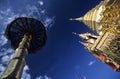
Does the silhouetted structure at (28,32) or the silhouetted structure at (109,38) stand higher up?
the silhouetted structure at (28,32)

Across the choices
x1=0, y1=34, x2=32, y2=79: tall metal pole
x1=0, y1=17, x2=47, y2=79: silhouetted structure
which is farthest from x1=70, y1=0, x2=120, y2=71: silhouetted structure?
x1=0, y1=34, x2=32, y2=79: tall metal pole

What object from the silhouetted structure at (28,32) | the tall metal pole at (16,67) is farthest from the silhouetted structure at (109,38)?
the tall metal pole at (16,67)

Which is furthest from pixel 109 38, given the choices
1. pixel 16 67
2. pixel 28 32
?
pixel 16 67

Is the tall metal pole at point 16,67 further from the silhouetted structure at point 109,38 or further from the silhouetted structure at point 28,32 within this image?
the silhouetted structure at point 109,38

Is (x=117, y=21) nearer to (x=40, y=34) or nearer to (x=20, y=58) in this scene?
(x=40, y=34)

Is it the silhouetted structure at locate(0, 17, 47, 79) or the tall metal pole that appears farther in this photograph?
the silhouetted structure at locate(0, 17, 47, 79)

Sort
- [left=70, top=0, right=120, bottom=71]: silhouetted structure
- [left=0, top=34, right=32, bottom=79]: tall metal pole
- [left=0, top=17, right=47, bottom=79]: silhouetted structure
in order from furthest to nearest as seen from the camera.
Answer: [left=70, top=0, right=120, bottom=71]: silhouetted structure < [left=0, top=17, right=47, bottom=79]: silhouetted structure < [left=0, top=34, right=32, bottom=79]: tall metal pole

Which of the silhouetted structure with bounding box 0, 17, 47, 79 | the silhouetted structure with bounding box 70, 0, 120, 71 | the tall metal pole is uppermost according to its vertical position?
the silhouetted structure with bounding box 0, 17, 47, 79

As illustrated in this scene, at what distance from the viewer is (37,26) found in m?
29.5

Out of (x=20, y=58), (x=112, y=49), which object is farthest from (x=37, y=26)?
(x=112, y=49)

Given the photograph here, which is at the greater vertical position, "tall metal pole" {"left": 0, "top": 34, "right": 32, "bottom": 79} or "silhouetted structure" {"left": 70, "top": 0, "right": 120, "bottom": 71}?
"tall metal pole" {"left": 0, "top": 34, "right": 32, "bottom": 79}

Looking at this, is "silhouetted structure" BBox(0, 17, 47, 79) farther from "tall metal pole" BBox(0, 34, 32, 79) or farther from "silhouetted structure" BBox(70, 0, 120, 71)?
"silhouetted structure" BBox(70, 0, 120, 71)

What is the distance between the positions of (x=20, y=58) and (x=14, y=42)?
42.6 ft

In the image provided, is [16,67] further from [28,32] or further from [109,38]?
[109,38]
